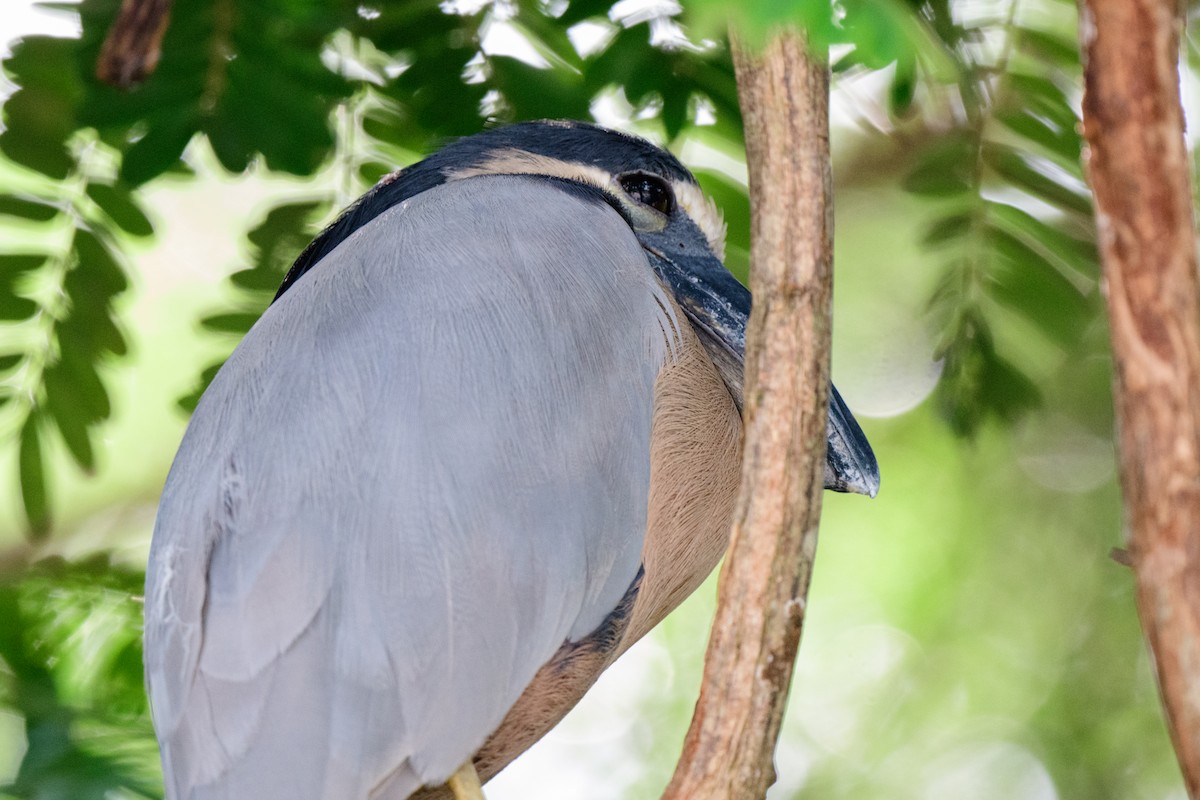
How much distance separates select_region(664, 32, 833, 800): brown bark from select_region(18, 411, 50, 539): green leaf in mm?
1529

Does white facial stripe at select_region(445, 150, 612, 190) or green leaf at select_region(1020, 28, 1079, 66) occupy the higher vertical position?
green leaf at select_region(1020, 28, 1079, 66)

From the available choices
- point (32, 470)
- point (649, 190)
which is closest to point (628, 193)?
point (649, 190)

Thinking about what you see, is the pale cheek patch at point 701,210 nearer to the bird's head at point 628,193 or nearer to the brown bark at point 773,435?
the bird's head at point 628,193

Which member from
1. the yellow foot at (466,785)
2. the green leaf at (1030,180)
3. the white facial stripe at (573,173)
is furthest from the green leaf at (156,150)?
Answer: the green leaf at (1030,180)

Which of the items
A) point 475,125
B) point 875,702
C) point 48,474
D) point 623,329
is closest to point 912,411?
point 875,702

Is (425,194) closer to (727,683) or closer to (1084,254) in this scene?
(727,683)

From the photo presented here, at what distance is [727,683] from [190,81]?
1.46 metres

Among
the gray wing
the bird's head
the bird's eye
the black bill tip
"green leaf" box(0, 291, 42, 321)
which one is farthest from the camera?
"green leaf" box(0, 291, 42, 321)

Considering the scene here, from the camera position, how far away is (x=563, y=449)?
5.26 feet

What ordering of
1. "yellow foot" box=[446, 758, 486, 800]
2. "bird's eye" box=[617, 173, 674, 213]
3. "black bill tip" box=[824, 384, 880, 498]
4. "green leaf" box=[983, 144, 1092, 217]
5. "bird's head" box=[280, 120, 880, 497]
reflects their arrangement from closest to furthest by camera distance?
"yellow foot" box=[446, 758, 486, 800] < "black bill tip" box=[824, 384, 880, 498] < "bird's head" box=[280, 120, 880, 497] < "bird's eye" box=[617, 173, 674, 213] < "green leaf" box=[983, 144, 1092, 217]

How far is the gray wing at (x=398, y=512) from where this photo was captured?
56.2 inches

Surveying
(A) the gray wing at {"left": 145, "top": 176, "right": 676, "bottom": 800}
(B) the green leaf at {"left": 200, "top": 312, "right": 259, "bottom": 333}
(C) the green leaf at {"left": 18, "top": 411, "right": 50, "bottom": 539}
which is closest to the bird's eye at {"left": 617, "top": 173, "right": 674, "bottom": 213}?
(A) the gray wing at {"left": 145, "top": 176, "right": 676, "bottom": 800}

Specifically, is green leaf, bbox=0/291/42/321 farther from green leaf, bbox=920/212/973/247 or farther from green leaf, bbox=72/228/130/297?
green leaf, bbox=920/212/973/247

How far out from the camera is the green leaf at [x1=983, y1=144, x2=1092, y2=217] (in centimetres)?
242
